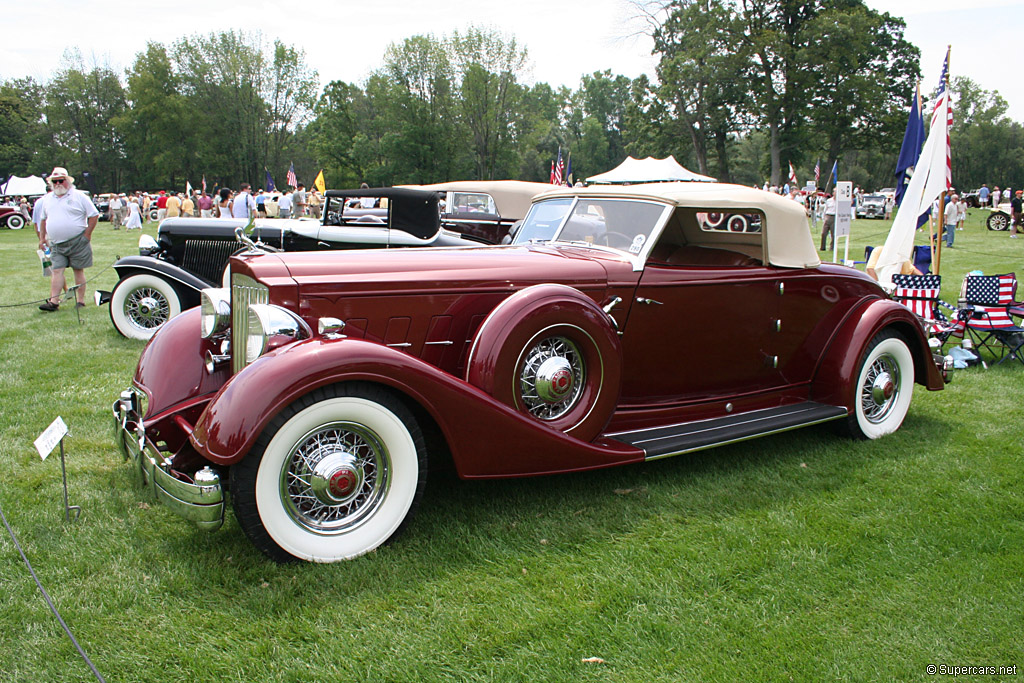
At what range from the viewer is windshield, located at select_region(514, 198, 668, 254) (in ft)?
13.9

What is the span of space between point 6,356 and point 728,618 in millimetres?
7389

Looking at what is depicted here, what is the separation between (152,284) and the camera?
26.0ft

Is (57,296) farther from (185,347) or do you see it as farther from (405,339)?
(405,339)

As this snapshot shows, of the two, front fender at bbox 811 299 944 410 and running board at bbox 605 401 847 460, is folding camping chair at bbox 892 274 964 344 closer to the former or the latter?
front fender at bbox 811 299 944 410

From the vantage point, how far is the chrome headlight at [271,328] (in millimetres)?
3115

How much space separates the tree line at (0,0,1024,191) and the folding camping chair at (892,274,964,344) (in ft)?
111

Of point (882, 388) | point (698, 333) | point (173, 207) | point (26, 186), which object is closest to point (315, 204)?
point (173, 207)

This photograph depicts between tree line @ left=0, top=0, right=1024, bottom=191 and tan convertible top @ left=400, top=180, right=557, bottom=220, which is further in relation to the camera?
tree line @ left=0, top=0, right=1024, bottom=191

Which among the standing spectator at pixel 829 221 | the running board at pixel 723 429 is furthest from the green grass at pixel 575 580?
the standing spectator at pixel 829 221

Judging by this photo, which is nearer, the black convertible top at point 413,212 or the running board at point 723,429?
the running board at point 723,429

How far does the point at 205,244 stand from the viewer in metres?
8.55

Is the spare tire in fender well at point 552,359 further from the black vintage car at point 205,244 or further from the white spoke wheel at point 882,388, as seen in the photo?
the black vintage car at point 205,244

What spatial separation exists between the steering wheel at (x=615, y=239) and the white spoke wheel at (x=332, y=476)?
1.92 meters

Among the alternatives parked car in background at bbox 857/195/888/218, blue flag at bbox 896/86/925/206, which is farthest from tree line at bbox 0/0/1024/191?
blue flag at bbox 896/86/925/206
